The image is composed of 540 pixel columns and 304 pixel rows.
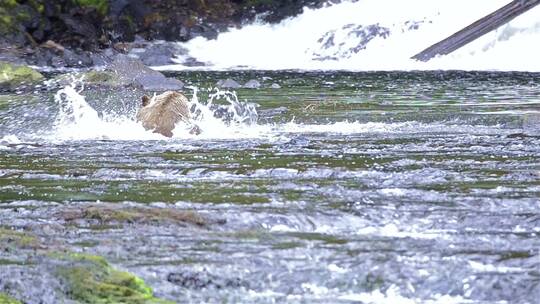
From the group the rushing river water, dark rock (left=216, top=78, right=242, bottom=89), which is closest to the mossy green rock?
dark rock (left=216, top=78, right=242, bottom=89)

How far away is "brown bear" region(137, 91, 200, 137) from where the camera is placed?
612 inches

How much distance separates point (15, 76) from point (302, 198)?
51.4 ft

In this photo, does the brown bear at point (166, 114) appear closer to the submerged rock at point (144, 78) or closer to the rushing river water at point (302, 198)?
the rushing river water at point (302, 198)

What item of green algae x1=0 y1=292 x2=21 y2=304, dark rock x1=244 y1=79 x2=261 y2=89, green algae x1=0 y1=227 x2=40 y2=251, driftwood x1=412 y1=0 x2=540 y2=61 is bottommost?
dark rock x1=244 y1=79 x2=261 y2=89

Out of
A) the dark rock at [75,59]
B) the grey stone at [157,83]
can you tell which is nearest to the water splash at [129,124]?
the grey stone at [157,83]

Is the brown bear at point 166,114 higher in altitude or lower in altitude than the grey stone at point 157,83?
higher

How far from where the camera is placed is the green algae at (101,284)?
657cm

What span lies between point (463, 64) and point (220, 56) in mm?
8717

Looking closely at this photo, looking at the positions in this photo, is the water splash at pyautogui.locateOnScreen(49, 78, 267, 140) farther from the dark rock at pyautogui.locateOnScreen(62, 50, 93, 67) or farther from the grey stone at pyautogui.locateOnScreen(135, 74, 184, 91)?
the dark rock at pyautogui.locateOnScreen(62, 50, 93, 67)

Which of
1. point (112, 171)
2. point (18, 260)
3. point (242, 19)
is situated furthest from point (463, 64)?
point (18, 260)

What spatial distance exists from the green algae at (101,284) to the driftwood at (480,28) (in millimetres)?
23593

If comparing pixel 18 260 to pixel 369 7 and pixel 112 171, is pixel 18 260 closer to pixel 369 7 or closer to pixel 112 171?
pixel 112 171

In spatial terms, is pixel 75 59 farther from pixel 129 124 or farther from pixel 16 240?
pixel 16 240

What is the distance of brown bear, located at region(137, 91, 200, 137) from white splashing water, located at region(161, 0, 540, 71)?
15457mm
